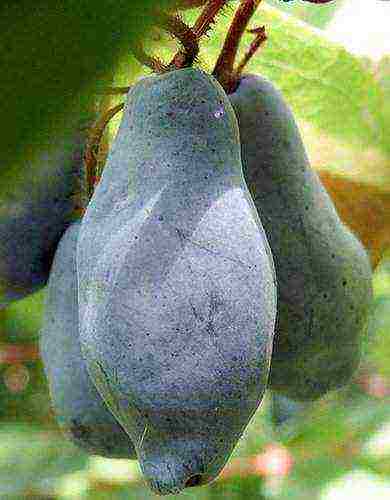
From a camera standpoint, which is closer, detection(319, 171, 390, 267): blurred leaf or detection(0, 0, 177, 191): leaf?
detection(0, 0, 177, 191): leaf

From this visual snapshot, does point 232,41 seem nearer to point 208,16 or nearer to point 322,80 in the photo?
point 208,16

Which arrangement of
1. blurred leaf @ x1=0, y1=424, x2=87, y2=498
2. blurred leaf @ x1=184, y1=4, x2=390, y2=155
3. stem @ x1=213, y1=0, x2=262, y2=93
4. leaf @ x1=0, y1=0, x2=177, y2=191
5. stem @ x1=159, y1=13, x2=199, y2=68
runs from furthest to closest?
blurred leaf @ x1=0, y1=424, x2=87, y2=498 → blurred leaf @ x1=184, y1=4, x2=390, y2=155 → stem @ x1=213, y1=0, x2=262, y2=93 → stem @ x1=159, y1=13, x2=199, y2=68 → leaf @ x1=0, y1=0, x2=177, y2=191

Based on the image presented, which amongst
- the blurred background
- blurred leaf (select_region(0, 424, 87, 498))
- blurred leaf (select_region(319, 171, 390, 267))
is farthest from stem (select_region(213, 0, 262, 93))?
blurred leaf (select_region(0, 424, 87, 498))

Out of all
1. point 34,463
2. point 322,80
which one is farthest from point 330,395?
point 34,463

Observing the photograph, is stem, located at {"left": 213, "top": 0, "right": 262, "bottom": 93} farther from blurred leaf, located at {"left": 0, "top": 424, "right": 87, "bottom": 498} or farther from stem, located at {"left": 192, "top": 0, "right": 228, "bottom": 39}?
blurred leaf, located at {"left": 0, "top": 424, "right": 87, "bottom": 498}

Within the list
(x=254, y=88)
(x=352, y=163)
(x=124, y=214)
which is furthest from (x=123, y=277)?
(x=352, y=163)

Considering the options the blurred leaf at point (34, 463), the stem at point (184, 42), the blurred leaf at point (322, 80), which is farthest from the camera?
the blurred leaf at point (34, 463)

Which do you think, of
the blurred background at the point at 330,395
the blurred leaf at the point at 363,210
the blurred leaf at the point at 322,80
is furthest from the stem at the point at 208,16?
the blurred leaf at the point at 363,210

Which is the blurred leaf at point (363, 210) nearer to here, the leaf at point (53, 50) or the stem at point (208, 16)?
the stem at point (208, 16)

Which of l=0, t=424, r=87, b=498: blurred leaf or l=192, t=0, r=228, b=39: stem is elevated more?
l=192, t=0, r=228, b=39: stem
